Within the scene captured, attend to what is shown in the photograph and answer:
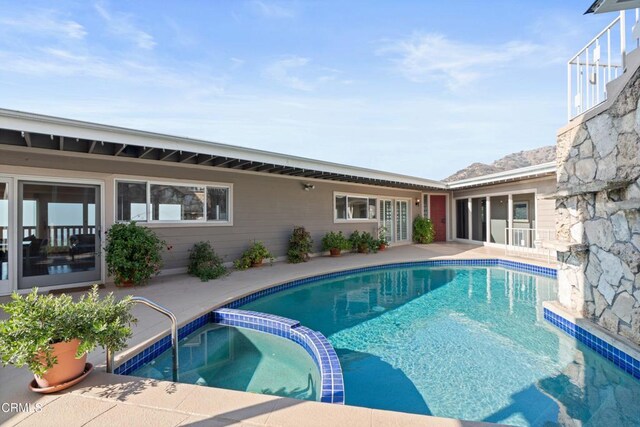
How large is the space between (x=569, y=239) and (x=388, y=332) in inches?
116

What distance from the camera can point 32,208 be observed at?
5.27 meters

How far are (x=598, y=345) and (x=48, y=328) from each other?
549cm

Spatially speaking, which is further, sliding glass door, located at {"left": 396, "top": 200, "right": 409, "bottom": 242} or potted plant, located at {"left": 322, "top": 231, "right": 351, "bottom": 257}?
sliding glass door, located at {"left": 396, "top": 200, "right": 409, "bottom": 242}

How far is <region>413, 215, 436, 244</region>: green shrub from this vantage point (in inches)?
526

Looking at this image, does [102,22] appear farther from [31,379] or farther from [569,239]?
[569,239]

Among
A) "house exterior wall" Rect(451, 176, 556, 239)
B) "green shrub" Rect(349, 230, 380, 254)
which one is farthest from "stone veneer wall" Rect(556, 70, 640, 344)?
"green shrub" Rect(349, 230, 380, 254)

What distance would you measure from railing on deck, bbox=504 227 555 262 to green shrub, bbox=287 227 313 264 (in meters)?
6.69

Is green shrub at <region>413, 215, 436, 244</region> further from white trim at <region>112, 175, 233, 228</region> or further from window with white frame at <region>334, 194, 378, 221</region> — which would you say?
white trim at <region>112, 175, 233, 228</region>

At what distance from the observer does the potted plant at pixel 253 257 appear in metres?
7.71

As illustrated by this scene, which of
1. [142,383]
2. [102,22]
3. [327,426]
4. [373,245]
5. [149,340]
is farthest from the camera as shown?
[373,245]

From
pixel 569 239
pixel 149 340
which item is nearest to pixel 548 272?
pixel 569 239

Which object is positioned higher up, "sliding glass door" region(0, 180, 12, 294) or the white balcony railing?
the white balcony railing

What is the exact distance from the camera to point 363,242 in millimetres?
10797

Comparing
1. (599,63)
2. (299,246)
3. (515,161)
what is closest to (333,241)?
(299,246)
